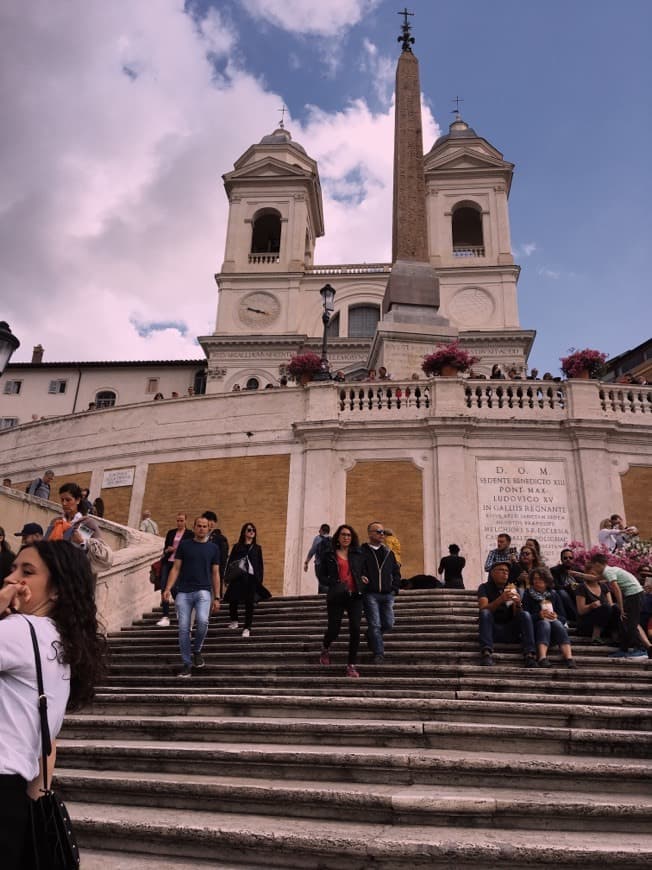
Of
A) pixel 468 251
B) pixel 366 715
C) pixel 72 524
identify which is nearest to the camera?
pixel 366 715

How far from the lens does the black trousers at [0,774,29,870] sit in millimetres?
2359

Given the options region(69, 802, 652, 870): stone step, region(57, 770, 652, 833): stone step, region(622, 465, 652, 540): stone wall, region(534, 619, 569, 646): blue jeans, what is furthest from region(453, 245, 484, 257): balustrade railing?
region(69, 802, 652, 870): stone step

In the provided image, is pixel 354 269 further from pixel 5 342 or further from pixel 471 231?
pixel 5 342

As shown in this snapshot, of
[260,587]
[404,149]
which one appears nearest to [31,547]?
[260,587]

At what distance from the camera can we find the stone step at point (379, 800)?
14.1 feet

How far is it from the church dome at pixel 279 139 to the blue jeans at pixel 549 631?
44106 millimetres

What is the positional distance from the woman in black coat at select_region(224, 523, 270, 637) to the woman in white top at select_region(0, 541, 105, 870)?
655 centimetres

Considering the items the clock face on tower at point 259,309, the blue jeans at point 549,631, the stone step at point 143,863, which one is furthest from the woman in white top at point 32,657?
the clock face on tower at point 259,309

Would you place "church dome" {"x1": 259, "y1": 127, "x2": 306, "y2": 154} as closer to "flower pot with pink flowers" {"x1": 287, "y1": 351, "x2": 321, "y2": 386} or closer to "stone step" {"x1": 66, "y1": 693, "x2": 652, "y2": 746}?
"flower pot with pink flowers" {"x1": 287, "y1": 351, "x2": 321, "y2": 386}

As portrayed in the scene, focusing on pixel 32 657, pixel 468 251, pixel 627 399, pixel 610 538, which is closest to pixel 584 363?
pixel 627 399

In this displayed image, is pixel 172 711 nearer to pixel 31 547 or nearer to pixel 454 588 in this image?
pixel 31 547

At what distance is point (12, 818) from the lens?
7.90 ft

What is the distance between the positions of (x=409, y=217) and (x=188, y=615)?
20.0m

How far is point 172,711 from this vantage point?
274 inches
